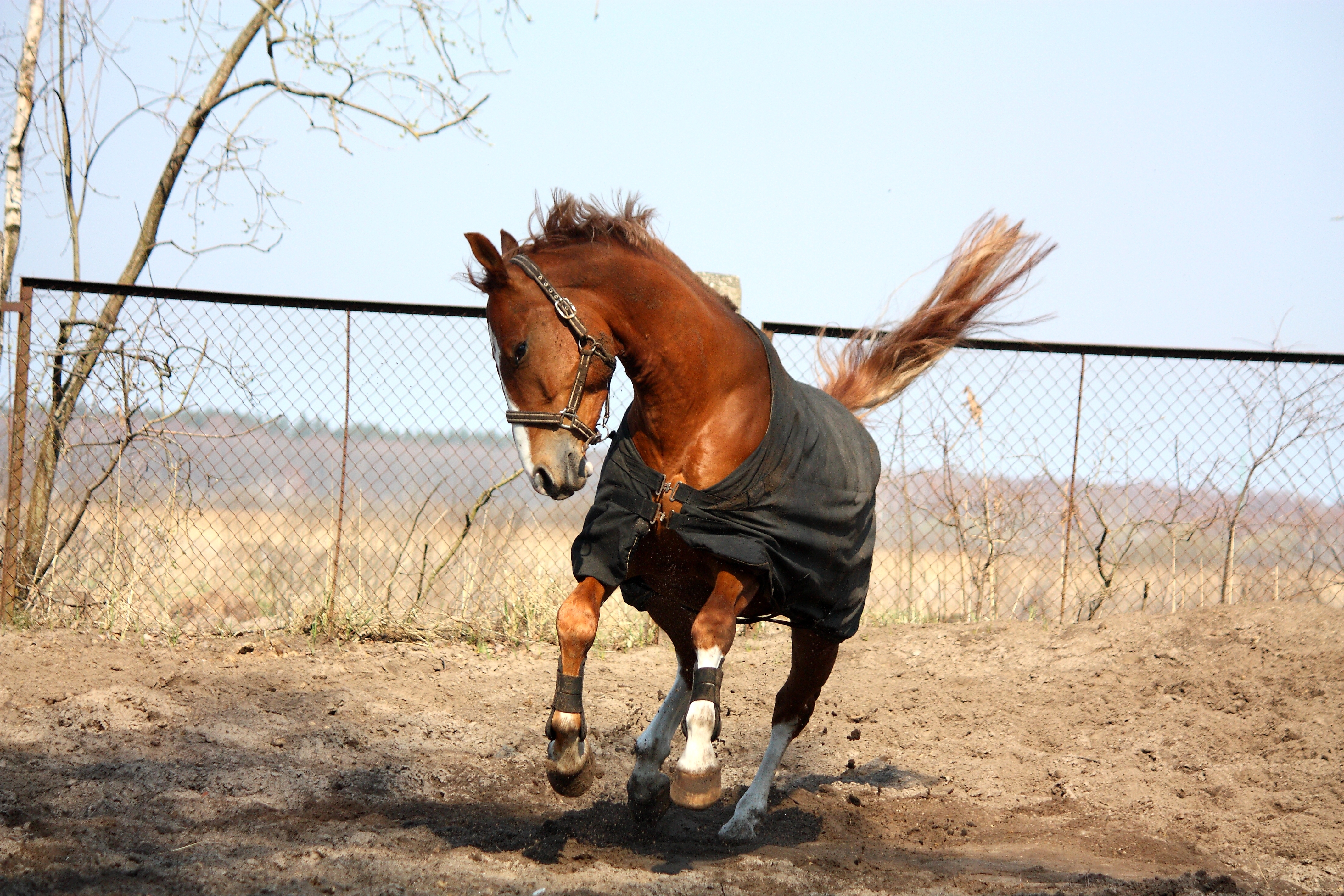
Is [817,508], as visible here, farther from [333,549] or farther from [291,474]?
[291,474]

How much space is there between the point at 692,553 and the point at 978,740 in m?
2.68

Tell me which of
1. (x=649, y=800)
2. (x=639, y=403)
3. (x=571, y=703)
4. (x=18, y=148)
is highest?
(x=18, y=148)

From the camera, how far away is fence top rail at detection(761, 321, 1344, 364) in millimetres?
6164

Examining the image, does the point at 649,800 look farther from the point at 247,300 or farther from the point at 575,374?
the point at 247,300

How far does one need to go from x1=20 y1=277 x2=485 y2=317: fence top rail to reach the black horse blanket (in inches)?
128

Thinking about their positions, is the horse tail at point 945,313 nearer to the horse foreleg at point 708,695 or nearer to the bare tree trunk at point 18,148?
the horse foreleg at point 708,695

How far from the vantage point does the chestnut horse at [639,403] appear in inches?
104

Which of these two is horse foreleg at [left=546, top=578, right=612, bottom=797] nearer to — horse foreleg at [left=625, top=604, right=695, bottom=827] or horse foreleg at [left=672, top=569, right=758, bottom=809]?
horse foreleg at [left=672, top=569, right=758, bottom=809]

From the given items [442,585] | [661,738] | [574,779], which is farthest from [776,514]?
[442,585]

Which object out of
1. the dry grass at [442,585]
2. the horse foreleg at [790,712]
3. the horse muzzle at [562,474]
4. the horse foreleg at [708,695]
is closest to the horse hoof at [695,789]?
the horse foreleg at [708,695]

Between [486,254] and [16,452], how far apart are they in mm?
4417

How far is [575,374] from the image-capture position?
265cm

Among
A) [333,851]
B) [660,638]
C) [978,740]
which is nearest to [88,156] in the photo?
[660,638]

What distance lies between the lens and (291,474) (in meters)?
9.98
